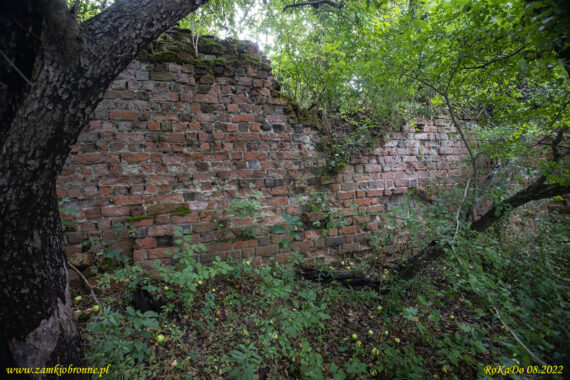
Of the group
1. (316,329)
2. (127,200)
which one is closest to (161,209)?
(127,200)

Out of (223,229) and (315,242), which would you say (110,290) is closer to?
(223,229)

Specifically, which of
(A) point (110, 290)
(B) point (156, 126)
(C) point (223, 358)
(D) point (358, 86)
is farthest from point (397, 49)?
(A) point (110, 290)

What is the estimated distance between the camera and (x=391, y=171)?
3.63 m

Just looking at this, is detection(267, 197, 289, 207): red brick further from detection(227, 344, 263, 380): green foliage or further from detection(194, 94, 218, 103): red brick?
detection(227, 344, 263, 380): green foliage

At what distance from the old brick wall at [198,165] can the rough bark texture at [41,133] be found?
104 cm

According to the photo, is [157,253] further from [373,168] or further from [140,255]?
[373,168]

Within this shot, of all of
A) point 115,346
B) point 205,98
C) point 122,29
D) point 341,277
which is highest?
point 205,98

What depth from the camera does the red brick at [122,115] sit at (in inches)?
95.7

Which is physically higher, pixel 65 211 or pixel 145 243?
pixel 65 211

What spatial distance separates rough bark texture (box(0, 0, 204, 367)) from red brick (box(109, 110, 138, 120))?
110 centimetres

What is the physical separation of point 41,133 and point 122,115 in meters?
Result: 1.36

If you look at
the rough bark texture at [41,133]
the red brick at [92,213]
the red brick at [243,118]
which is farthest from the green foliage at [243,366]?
the red brick at [243,118]

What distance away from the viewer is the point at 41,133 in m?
1.23

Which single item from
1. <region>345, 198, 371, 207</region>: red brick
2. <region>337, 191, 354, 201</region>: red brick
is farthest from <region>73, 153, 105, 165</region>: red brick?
<region>345, 198, 371, 207</region>: red brick
